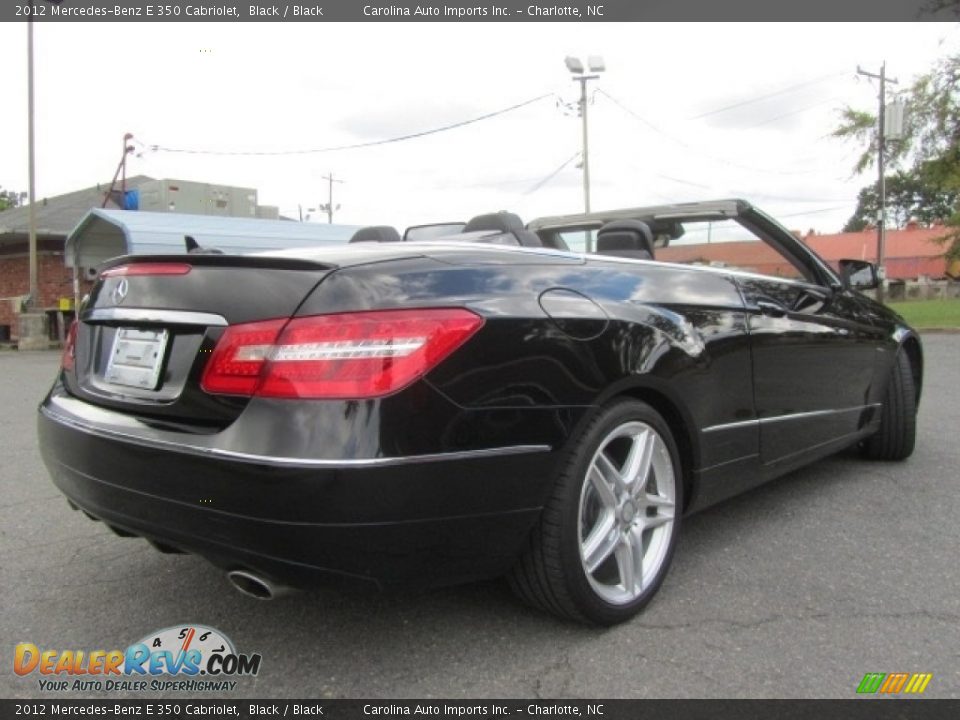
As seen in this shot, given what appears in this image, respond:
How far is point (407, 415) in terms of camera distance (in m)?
1.87

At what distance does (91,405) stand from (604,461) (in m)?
1.62

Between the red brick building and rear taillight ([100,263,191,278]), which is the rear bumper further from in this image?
the red brick building

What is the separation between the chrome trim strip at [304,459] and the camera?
1823 millimetres

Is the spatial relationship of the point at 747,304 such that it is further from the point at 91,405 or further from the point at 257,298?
the point at 91,405

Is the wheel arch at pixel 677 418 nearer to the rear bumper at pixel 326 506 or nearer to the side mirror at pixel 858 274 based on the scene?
the rear bumper at pixel 326 506

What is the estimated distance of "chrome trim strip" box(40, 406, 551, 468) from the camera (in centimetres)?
182

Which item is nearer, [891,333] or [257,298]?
[257,298]

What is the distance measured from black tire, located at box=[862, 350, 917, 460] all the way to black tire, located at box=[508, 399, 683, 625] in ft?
7.98

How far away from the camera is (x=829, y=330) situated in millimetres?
3734

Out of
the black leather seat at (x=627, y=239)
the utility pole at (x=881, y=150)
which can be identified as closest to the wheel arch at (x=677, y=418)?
the black leather seat at (x=627, y=239)

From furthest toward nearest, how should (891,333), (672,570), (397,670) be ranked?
(891,333)
(672,570)
(397,670)

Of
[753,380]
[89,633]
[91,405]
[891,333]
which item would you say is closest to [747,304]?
[753,380]

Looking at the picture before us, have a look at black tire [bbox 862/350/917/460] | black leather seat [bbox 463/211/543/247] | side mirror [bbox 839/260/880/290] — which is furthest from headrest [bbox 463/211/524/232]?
black tire [bbox 862/350/917/460]
